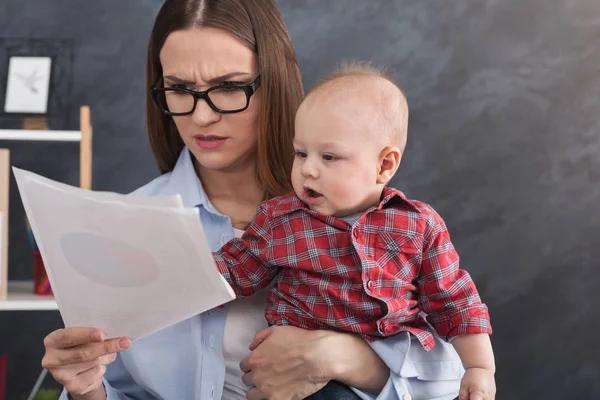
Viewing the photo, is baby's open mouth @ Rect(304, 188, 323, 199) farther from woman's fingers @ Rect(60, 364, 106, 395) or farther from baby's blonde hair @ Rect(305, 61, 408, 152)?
woman's fingers @ Rect(60, 364, 106, 395)

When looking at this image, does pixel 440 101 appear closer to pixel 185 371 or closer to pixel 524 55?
pixel 524 55

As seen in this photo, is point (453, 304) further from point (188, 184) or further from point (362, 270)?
point (188, 184)

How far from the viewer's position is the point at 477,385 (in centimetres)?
127

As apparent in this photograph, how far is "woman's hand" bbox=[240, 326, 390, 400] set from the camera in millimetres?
1306

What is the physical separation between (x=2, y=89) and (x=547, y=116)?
2247 millimetres

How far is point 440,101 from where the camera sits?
333 cm

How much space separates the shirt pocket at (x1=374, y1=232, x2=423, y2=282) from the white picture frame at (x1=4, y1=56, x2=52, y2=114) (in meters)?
2.09

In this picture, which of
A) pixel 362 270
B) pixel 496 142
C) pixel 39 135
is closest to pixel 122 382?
pixel 362 270

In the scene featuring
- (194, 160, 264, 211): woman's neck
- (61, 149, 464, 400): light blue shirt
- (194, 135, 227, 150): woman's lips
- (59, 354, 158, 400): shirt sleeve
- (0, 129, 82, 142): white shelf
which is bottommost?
(59, 354, 158, 400): shirt sleeve

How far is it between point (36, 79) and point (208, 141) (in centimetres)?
180

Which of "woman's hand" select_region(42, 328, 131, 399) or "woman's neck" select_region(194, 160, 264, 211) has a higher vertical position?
"woman's neck" select_region(194, 160, 264, 211)

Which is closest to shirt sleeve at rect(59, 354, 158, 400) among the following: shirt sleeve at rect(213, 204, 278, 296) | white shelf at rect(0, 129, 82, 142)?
shirt sleeve at rect(213, 204, 278, 296)

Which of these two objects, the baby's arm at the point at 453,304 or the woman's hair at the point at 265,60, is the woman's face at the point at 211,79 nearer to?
the woman's hair at the point at 265,60

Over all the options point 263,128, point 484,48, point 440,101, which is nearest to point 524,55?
point 484,48
